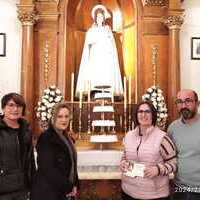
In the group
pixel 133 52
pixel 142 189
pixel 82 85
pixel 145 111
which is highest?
pixel 133 52

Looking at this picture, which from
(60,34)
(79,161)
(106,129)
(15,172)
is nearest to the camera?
(15,172)

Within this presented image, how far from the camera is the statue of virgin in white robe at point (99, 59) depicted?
676 centimetres

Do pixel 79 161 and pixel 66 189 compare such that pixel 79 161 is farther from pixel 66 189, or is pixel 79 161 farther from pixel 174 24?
pixel 174 24

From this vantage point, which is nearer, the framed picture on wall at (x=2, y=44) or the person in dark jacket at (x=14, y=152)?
the person in dark jacket at (x=14, y=152)

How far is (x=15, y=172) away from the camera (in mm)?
3172


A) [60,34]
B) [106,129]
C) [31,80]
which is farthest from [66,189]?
[60,34]

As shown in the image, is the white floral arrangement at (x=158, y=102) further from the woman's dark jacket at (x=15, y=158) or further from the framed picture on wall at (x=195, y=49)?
the woman's dark jacket at (x=15, y=158)

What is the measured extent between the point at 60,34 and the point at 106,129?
174 centimetres

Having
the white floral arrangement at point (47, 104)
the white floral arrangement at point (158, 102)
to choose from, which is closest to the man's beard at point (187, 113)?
the white floral arrangement at point (158, 102)

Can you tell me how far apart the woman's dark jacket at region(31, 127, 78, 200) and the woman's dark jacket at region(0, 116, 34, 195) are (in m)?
A: 0.11

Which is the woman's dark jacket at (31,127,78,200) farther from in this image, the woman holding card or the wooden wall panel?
the wooden wall panel

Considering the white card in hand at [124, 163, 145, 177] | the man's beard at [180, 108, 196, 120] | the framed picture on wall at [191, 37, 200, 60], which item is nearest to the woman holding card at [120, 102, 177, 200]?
the white card in hand at [124, 163, 145, 177]

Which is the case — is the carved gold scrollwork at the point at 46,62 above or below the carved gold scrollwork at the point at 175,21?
below

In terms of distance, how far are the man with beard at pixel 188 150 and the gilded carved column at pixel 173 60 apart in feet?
10.1
